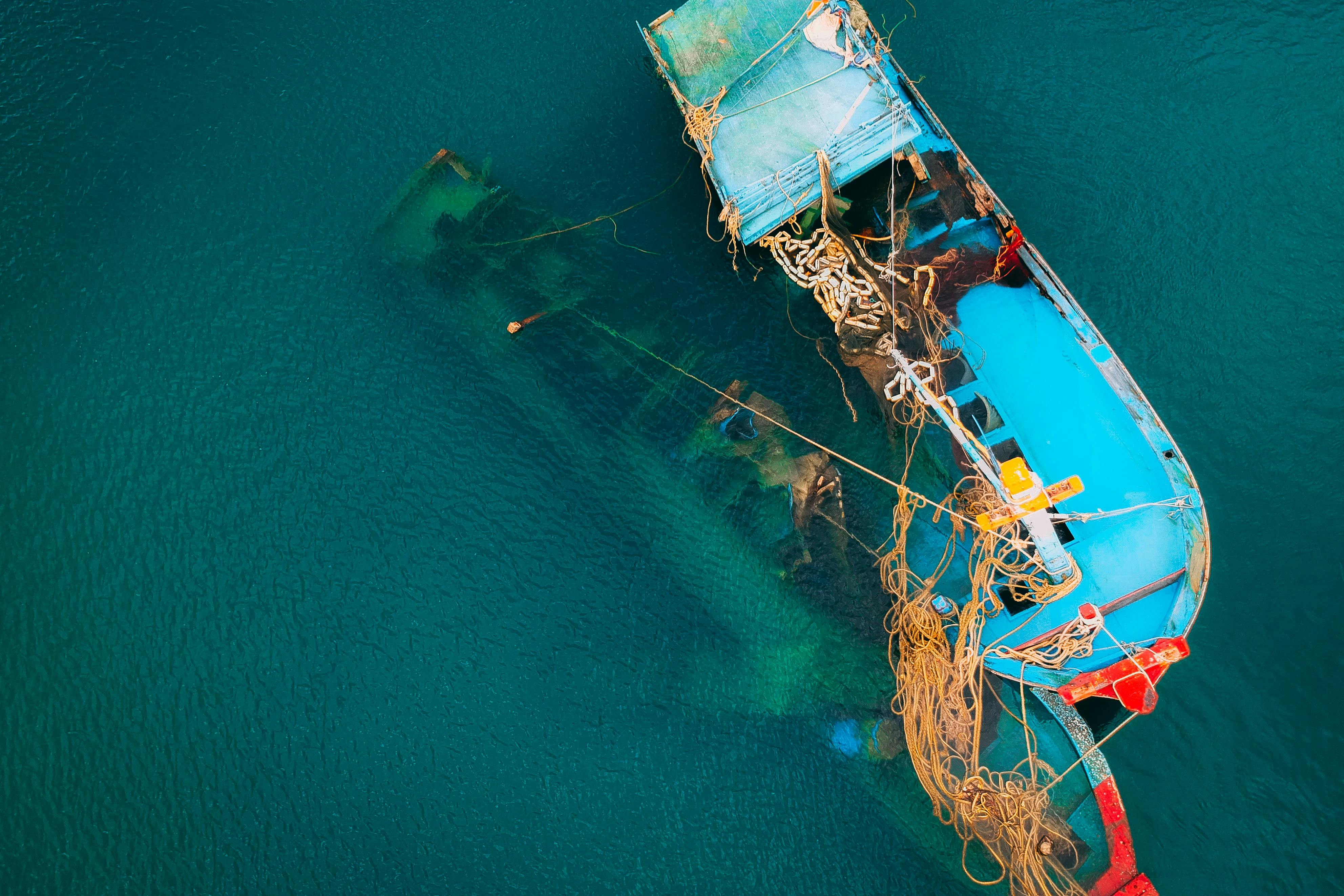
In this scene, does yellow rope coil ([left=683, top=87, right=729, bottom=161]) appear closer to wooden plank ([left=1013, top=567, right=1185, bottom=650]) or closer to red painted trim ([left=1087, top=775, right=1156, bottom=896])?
wooden plank ([left=1013, top=567, right=1185, bottom=650])

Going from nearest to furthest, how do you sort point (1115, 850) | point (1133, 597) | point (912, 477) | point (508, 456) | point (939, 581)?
point (1133, 597), point (1115, 850), point (939, 581), point (912, 477), point (508, 456)

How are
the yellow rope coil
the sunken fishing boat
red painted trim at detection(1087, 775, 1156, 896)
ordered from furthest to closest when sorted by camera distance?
the yellow rope coil, red painted trim at detection(1087, 775, 1156, 896), the sunken fishing boat

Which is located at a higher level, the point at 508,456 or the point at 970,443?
the point at 508,456

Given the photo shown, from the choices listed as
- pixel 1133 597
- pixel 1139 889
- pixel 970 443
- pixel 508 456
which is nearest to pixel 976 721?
pixel 1133 597

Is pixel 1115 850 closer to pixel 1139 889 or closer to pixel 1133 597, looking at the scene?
pixel 1139 889

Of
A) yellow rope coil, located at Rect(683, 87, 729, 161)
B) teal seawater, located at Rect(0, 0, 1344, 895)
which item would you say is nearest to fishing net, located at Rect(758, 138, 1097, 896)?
teal seawater, located at Rect(0, 0, 1344, 895)

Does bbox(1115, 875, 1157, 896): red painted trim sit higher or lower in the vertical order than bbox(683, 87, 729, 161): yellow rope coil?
lower
